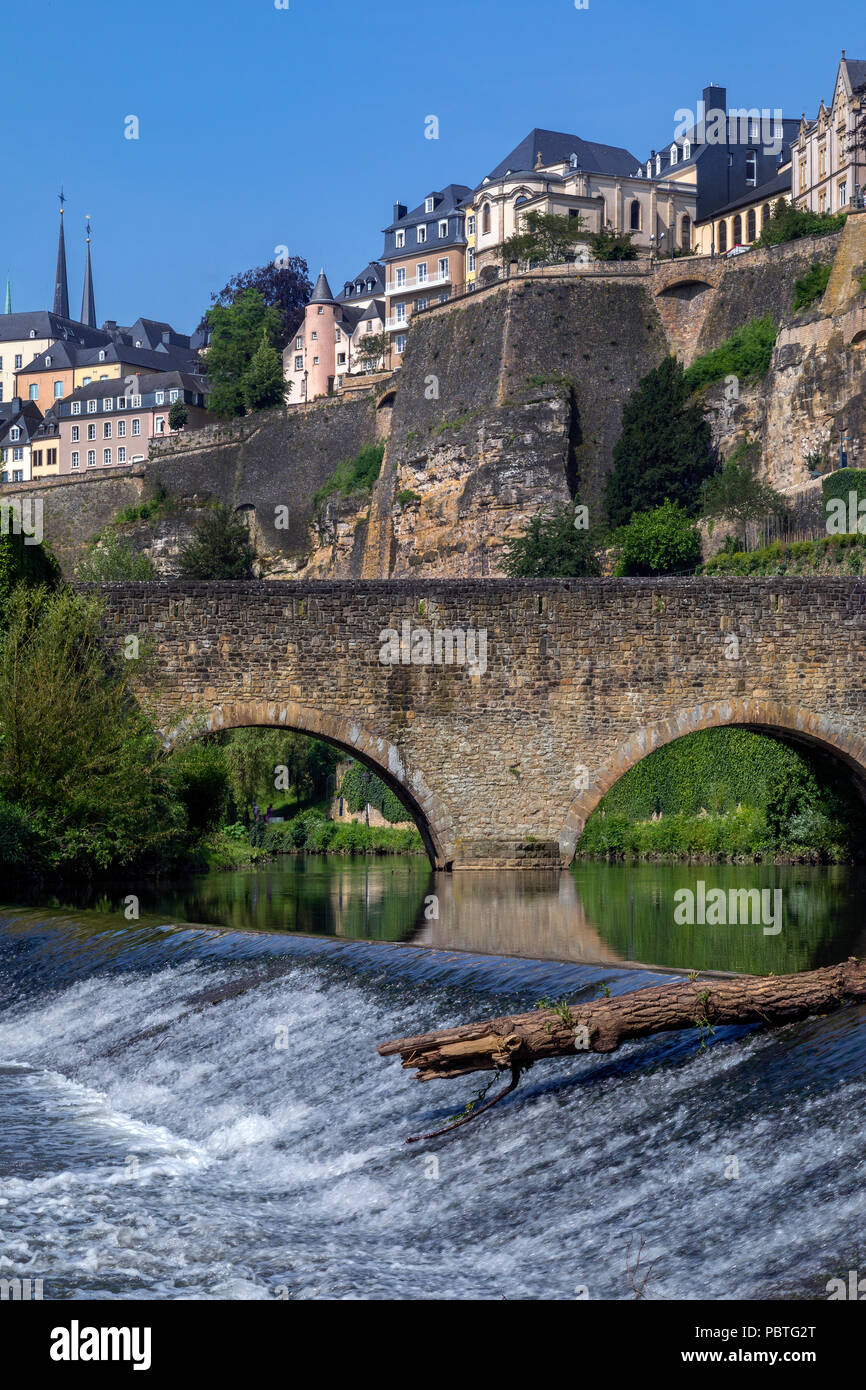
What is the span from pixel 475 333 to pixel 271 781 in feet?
66.0

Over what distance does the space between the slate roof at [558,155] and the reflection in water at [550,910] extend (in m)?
51.6

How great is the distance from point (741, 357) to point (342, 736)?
97.2ft

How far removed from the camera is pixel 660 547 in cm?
4562

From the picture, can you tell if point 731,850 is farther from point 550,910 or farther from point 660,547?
point 660,547

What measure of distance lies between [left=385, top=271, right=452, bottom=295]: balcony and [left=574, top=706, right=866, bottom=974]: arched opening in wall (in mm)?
48679

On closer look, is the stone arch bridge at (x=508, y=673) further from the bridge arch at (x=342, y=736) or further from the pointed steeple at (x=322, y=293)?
the pointed steeple at (x=322, y=293)

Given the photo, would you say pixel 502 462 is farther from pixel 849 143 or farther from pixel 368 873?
pixel 368 873

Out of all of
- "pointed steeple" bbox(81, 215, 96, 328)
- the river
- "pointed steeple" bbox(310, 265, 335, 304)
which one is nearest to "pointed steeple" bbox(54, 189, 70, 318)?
"pointed steeple" bbox(81, 215, 96, 328)

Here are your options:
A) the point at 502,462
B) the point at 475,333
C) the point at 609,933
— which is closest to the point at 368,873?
the point at 609,933

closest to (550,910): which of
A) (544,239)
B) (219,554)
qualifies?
(219,554)

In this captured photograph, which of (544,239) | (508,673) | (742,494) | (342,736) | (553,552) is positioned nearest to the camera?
(342,736)

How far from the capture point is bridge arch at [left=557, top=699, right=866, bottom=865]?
23906 millimetres

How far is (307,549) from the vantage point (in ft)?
204

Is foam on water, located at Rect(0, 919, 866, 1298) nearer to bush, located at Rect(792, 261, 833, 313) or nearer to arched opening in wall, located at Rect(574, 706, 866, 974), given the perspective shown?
arched opening in wall, located at Rect(574, 706, 866, 974)
